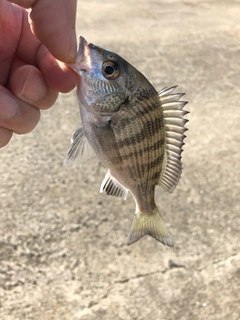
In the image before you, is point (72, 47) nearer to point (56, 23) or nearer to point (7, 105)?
point (56, 23)

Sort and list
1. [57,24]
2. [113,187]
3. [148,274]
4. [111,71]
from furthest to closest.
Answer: [148,274] → [113,187] → [111,71] → [57,24]

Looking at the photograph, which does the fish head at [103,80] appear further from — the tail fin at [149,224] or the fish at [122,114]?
the tail fin at [149,224]

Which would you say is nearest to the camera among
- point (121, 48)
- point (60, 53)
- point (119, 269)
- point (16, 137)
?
point (60, 53)

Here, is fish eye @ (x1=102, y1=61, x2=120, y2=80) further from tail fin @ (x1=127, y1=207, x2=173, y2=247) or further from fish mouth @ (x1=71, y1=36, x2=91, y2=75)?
tail fin @ (x1=127, y1=207, x2=173, y2=247)

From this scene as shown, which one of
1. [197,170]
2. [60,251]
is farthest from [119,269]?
[197,170]

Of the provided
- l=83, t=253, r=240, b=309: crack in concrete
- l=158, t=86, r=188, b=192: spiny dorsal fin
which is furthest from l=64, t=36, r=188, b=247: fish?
l=83, t=253, r=240, b=309: crack in concrete

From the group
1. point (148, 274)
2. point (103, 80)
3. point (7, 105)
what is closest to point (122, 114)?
point (103, 80)

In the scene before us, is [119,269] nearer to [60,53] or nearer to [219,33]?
[60,53]
